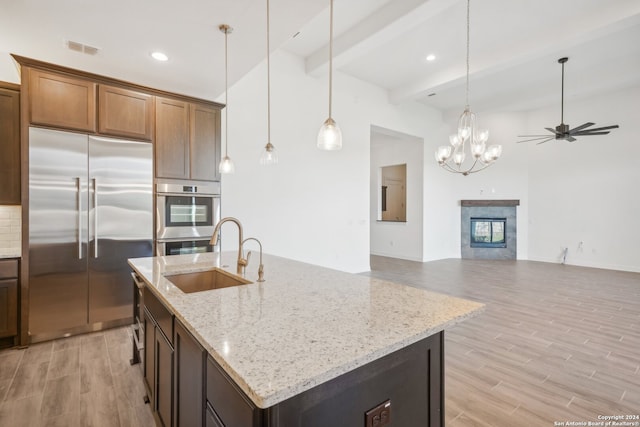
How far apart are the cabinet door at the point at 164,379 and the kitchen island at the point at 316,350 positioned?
0.8 inches

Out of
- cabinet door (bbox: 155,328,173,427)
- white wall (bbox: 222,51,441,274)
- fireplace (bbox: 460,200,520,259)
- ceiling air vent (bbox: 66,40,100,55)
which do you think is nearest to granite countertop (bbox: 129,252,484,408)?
cabinet door (bbox: 155,328,173,427)

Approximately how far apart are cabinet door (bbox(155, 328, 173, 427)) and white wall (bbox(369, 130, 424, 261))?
6.64 meters

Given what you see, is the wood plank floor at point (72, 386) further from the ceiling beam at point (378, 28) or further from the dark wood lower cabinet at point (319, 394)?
the ceiling beam at point (378, 28)

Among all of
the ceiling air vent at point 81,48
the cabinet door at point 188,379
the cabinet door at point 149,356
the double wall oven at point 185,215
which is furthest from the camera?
the double wall oven at point 185,215

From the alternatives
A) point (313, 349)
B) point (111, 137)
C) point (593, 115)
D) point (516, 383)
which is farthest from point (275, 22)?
point (593, 115)

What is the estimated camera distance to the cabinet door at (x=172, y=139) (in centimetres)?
352

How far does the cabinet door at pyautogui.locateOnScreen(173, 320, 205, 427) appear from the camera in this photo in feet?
3.68

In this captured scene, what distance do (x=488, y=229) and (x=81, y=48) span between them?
8755 millimetres

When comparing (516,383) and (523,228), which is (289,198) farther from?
(523,228)

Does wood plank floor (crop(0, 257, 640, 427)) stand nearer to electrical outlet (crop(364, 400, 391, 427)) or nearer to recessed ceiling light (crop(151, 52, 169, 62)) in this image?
electrical outlet (crop(364, 400, 391, 427))

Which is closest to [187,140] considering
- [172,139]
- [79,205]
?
[172,139]

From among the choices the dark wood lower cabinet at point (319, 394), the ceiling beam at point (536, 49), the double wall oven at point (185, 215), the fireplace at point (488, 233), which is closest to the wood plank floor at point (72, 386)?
the dark wood lower cabinet at point (319, 394)

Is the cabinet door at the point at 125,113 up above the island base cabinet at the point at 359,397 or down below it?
above

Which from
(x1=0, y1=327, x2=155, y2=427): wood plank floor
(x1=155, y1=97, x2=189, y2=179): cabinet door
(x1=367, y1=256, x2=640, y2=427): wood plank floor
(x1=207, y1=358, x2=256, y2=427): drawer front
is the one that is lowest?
(x1=0, y1=327, x2=155, y2=427): wood plank floor
